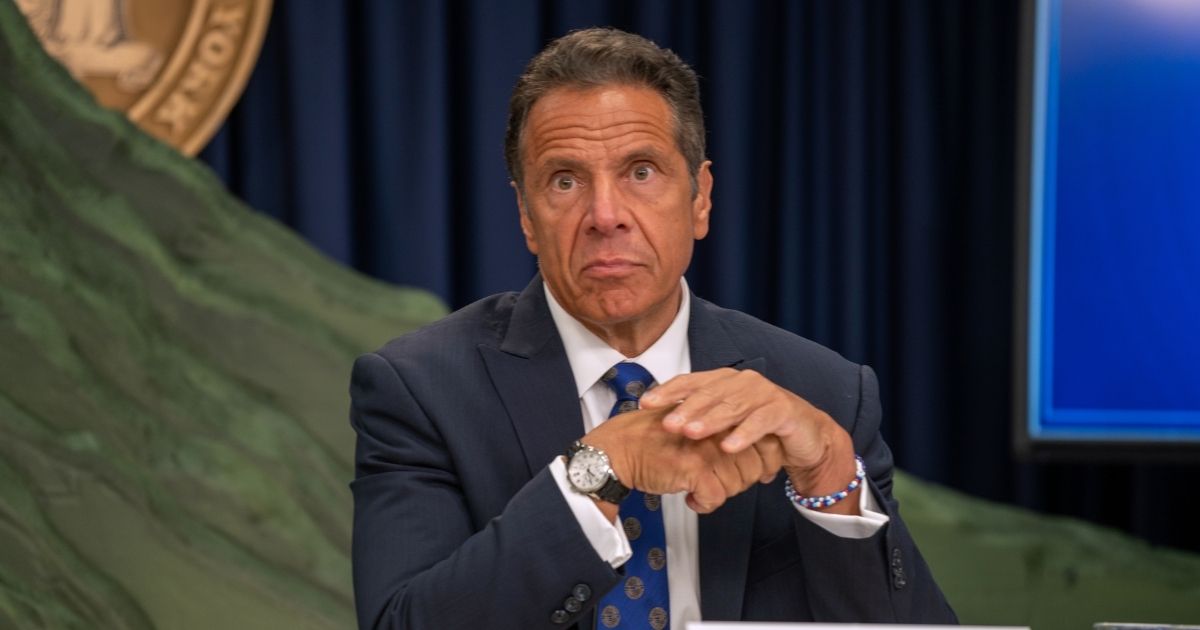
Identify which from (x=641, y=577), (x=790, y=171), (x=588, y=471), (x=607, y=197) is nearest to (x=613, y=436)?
(x=588, y=471)

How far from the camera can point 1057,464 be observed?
374cm

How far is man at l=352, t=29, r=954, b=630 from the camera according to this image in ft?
4.84

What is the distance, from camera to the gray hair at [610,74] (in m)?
1.70

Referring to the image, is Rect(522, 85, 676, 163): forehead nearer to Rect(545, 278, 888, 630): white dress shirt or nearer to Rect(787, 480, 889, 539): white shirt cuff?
Rect(545, 278, 888, 630): white dress shirt

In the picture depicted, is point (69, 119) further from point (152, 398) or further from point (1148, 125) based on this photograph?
point (1148, 125)

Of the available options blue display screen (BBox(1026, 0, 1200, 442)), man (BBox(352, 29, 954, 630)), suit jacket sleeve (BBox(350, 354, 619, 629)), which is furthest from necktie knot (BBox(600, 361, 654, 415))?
blue display screen (BBox(1026, 0, 1200, 442))

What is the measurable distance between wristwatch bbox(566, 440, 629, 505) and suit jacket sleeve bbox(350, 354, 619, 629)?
3cm

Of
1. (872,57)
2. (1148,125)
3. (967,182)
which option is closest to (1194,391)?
(1148,125)

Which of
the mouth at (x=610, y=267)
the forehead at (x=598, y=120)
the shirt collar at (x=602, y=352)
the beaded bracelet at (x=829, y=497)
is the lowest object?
the beaded bracelet at (x=829, y=497)

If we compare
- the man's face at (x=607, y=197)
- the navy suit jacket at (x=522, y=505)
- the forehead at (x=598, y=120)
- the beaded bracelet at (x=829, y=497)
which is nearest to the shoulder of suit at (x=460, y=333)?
the navy suit jacket at (x=522, y=505)

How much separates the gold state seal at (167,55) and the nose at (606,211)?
5.97 feet

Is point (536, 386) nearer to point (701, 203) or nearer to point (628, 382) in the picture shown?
point (628, 382)

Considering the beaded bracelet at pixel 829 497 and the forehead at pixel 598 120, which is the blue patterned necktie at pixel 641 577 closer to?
the beaded bracelet at pixel 829 497

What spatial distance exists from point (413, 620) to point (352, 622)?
1.63m
